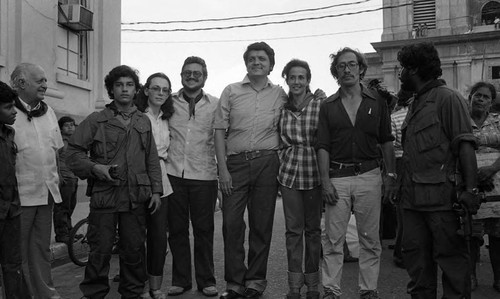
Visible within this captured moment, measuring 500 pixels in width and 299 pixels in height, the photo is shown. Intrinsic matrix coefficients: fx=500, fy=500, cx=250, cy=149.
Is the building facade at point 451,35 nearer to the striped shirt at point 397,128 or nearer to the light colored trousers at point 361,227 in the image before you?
the striped shirt at point 397,128

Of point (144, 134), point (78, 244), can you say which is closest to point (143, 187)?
point (144, 134)

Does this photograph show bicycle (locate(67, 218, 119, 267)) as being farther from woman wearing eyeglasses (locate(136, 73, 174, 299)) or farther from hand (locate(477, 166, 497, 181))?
hand (locate(477, 166, 497, 181))

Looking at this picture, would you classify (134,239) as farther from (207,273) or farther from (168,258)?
(168,258)

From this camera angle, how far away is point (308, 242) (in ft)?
15.1

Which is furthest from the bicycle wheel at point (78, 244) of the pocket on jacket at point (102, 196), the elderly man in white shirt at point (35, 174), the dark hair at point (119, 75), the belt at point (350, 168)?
the belt at point (350, 168)

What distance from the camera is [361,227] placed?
4391mm

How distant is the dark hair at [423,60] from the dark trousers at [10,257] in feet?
10.8

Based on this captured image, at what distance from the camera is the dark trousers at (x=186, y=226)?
4.93 meters

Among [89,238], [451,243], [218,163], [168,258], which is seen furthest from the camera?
[168,258]

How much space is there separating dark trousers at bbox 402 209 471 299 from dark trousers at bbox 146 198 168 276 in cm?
219

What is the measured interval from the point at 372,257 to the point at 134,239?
2054 millimetres

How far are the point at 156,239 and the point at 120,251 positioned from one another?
496mm

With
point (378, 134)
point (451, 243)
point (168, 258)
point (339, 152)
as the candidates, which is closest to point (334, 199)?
point (339, 152)

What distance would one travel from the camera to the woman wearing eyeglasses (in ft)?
15.5
